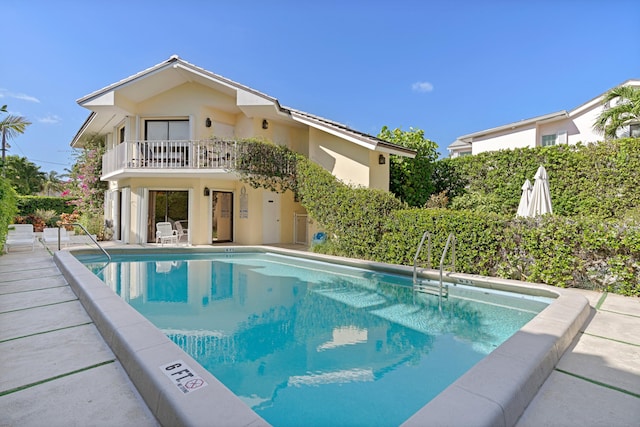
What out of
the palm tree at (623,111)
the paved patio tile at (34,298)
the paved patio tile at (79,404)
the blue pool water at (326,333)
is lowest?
the blue pool water at (326,333)

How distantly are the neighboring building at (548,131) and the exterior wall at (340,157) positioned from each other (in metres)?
A: 11.6

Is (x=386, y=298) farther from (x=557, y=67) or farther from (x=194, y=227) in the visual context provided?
(x=557, y=67)

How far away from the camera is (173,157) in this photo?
1530 cm

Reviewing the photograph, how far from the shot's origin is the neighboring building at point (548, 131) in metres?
20.4

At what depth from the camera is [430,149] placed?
17.1 metres

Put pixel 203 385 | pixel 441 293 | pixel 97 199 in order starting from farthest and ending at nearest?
pixel 97 199
pixel 441 293
pixel 203 385

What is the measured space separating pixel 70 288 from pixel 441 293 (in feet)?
26.2

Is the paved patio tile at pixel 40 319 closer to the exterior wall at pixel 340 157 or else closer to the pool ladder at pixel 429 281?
the pool ladder at pixel 429 281

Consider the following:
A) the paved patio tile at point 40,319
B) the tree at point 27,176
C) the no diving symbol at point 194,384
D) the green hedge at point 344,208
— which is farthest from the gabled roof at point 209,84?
the tree at point 27,176

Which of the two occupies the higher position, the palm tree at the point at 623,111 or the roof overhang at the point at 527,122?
the roof overhang at the point at 527,122

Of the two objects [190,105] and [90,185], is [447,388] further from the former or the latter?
[90,185]

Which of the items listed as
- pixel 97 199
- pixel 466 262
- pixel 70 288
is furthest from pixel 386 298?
pixel 97 199

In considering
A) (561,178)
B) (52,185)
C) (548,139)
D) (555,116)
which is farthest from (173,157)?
(52,185)

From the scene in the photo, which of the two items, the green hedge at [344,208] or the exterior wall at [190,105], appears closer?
the green hedge at [344,208]
